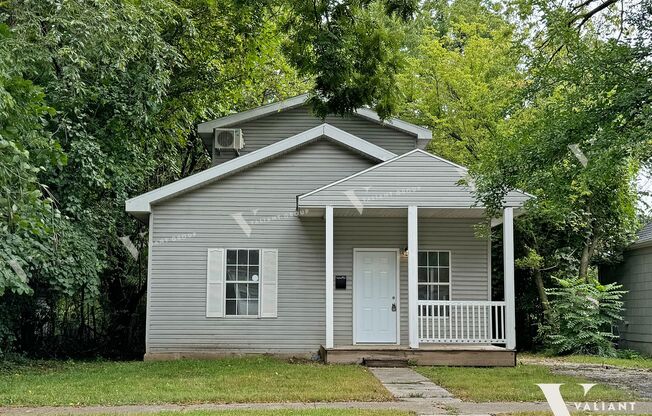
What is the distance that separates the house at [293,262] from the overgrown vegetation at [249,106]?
1.45 m

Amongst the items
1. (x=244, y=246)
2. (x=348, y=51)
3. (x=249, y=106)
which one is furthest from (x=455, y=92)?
(x=348, y=51)

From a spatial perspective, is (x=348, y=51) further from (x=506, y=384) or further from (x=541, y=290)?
(x=541, y=290)

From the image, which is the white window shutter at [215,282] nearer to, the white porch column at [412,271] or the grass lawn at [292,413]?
the white porch column at [412,271]

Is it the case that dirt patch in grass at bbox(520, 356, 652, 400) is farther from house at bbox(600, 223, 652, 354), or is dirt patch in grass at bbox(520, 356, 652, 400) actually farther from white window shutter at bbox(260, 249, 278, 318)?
white window shutter at bbox(260, 249, 278, 318)

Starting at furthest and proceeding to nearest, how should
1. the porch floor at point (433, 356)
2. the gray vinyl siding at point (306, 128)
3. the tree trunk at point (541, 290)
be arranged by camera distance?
the tree trunk at point (541, 290), the gray vinyl siding at point (306, 128), the porch floor at point (433, 356)

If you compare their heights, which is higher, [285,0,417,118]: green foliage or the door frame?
[285,0,417,118]: green foliage

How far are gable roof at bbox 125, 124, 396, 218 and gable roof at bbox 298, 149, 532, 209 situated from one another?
4.12 feet

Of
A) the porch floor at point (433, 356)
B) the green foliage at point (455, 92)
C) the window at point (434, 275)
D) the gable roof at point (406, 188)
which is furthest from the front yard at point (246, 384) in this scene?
the green foliage at point (455, 92)

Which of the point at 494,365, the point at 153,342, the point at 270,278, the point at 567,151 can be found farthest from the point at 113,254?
the point at 567,151

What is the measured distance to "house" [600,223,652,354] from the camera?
16.2 m

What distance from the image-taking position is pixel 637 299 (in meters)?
16.8

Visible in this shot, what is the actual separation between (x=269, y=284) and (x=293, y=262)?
25.4 inches

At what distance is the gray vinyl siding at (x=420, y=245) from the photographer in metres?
13.4

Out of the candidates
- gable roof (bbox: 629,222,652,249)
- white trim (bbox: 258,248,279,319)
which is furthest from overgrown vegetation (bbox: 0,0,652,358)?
white trim (bbox: 258,248,279,319)
